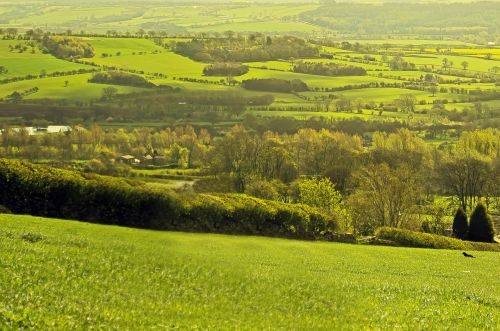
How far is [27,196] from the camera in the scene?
116ft

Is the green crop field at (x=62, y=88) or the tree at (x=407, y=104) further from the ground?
the green crop field at (x=62, y=88)

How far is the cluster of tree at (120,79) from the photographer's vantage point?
165913 mm

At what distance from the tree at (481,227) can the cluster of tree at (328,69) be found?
12940cm

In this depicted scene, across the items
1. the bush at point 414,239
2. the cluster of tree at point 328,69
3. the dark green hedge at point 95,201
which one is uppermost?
the dark green hedge at point 95,201

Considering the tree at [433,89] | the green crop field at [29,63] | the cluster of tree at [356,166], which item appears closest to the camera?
the cluster of tree at [356,166]

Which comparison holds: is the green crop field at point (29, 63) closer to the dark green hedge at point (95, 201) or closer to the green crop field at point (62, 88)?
the green crop field at point (62, 88)

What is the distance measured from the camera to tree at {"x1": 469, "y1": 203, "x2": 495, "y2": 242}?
65375 millimetres

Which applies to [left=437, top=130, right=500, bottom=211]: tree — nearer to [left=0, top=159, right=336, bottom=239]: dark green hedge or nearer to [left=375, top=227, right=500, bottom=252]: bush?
[left=375, top=227, right=500, bottom=252]: bush

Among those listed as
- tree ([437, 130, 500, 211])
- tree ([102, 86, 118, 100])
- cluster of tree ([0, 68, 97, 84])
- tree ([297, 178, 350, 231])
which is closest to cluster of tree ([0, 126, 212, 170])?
tree ([297, 178, 350, 231])

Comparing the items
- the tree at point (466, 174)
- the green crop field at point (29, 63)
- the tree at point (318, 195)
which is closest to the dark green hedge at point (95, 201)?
the tree at point (318, 195)

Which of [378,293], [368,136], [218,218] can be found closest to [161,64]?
[368,136]

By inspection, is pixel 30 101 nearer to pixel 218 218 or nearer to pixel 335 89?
pixel 335 89

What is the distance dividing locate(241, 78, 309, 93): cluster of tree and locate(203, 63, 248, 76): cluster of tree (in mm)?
12089

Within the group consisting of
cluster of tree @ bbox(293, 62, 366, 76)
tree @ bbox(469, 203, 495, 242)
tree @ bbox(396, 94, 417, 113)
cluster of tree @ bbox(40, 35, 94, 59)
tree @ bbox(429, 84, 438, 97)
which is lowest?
tree @ bbox(396, 94, 417, 113)
